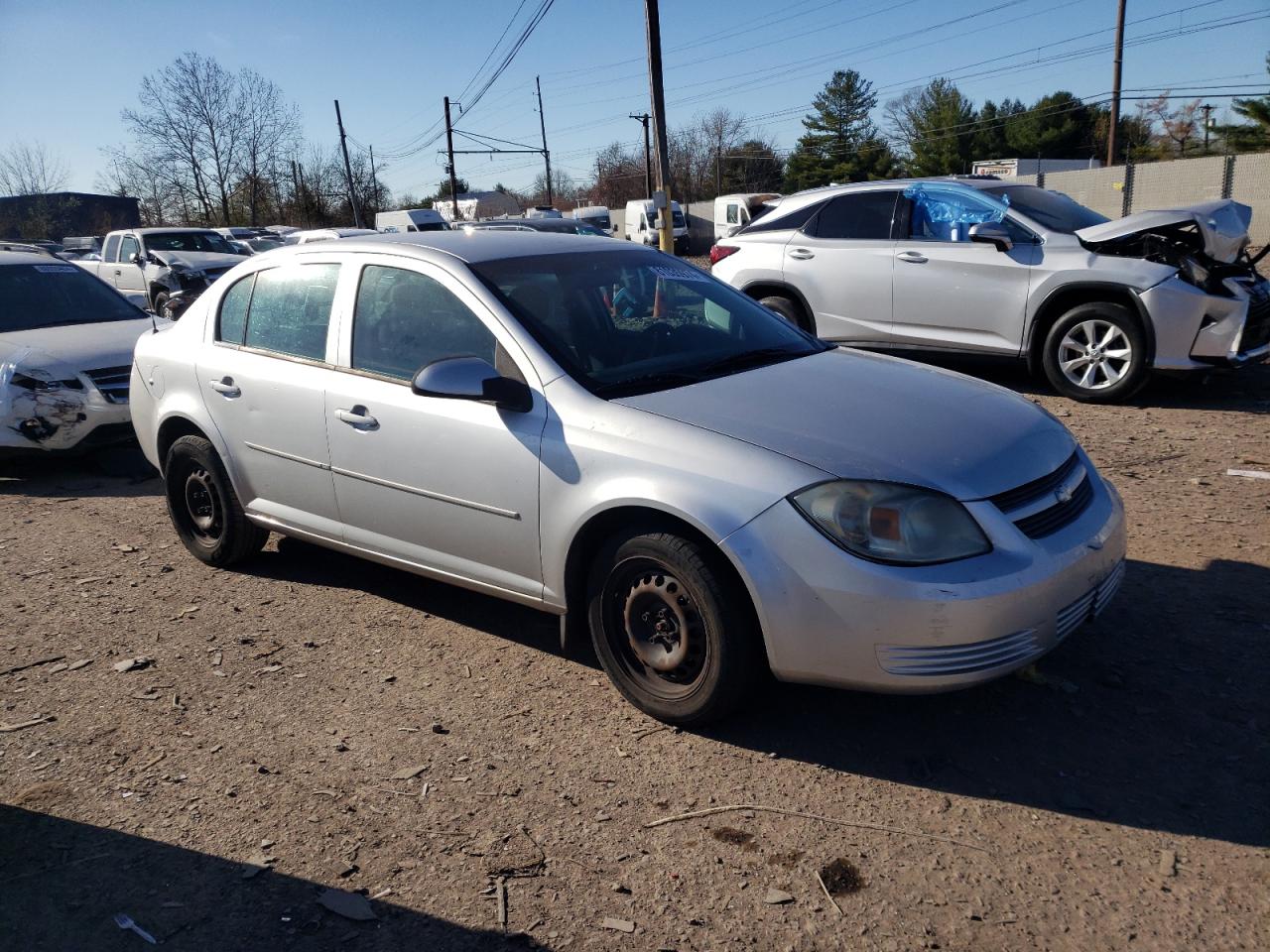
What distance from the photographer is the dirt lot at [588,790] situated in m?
2.65

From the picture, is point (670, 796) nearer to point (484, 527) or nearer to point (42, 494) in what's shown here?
point (484, 527)

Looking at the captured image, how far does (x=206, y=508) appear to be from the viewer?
17.7 ft

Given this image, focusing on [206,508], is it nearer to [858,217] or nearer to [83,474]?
[83,474]

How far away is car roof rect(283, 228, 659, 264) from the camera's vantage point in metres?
4.33

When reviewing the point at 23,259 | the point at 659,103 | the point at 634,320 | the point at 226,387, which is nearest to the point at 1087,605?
the point at 634,320

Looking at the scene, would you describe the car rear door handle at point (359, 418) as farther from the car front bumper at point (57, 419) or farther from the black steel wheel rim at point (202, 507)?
the car front bumper at point (57, 419)

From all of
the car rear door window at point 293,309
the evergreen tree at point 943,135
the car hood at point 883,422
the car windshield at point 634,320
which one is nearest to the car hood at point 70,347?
the car rear door window at point 293,309

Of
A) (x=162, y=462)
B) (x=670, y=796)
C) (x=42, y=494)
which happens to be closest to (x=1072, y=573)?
(x=670, y=796)

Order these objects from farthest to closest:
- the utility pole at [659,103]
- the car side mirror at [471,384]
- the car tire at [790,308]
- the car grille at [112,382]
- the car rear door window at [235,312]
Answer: the utility pole at [659,103]
the car tire at [790,308]
the car grille at [112,382]
the car rear door window at [235,312]
the car side mirror at [471,384]

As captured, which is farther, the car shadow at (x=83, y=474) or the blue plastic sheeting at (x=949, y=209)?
the blue plastic sheeting at (x=949, y=209)

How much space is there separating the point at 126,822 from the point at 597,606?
164 cm

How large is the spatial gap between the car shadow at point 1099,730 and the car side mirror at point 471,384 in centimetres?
137

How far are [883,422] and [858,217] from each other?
598 cm

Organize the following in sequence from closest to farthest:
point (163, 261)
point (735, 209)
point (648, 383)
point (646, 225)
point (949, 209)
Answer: point (648, 383), point (949, 209), point (163, 261), point (735, 209), point (646, 225)
